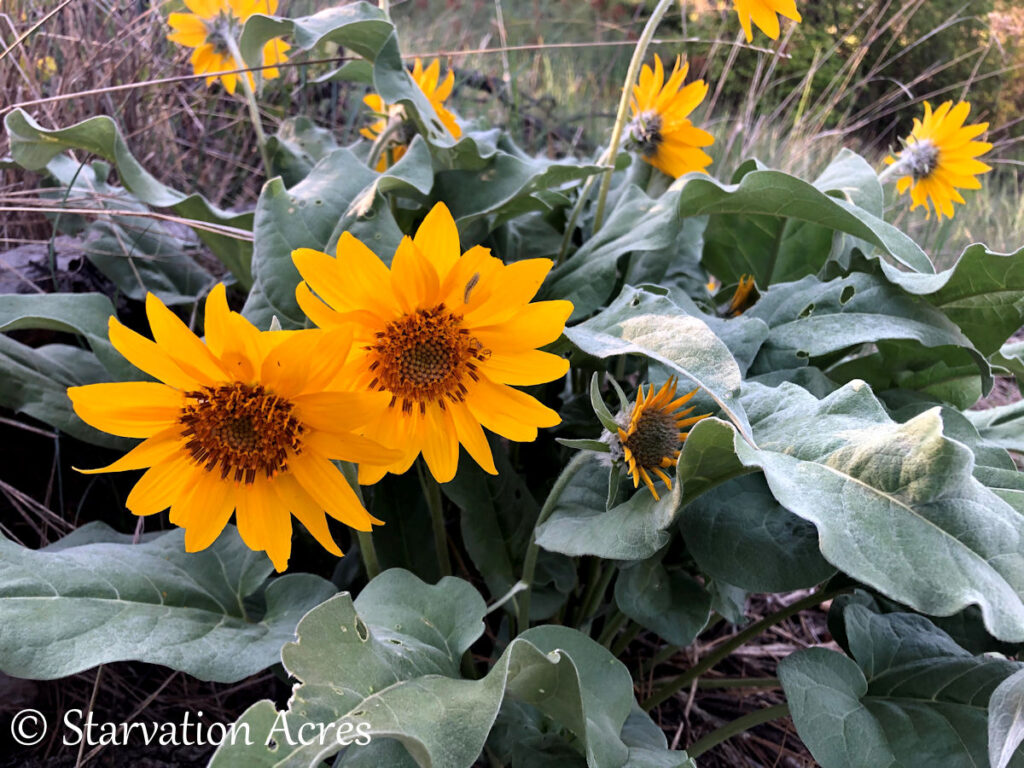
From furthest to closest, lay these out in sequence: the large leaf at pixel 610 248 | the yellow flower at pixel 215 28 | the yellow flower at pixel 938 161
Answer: the yellow flower at pixel 938 161, the yellow flower at pixel 215 28, the large leaf at pixel 610 248

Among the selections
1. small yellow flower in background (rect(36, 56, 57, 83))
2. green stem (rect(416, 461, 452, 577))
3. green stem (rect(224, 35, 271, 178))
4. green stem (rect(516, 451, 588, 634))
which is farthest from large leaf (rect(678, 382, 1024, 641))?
small yellow flower in background (rect(36, 56, 57, 83))

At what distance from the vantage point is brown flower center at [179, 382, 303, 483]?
71 centimetres

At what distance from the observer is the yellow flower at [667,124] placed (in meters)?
1.24

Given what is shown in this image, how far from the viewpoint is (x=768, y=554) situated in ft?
2.67

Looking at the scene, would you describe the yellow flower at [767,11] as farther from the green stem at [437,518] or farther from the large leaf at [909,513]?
the green stem at [437,518]

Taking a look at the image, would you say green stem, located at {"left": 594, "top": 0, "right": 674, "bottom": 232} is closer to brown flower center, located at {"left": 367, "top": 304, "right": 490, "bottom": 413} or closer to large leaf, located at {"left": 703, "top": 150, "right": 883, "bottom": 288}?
large leaf, located at {"left": 703, "top": 150, "right": 883, "bottom": 288}

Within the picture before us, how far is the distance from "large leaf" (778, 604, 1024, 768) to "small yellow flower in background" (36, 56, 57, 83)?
1.86m

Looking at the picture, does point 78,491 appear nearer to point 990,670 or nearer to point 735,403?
point 735,403

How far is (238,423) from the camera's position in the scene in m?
0.71

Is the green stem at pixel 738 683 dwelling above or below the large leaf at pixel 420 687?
below

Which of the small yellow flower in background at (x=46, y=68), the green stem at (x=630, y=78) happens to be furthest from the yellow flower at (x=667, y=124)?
the small yellow flower in background at (x=46, y=68)

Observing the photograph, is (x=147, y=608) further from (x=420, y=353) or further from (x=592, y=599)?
(x=592, y=599)

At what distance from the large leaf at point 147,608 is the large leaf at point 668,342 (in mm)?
445

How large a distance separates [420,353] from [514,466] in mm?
457
